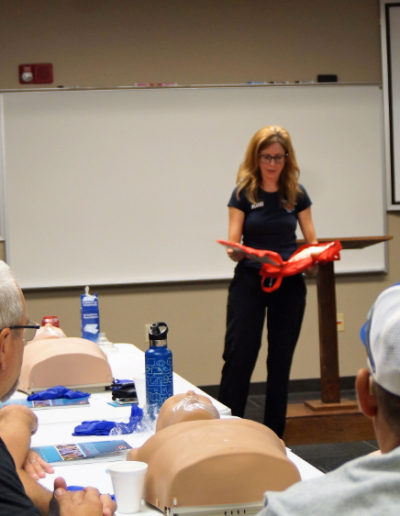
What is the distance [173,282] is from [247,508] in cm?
386

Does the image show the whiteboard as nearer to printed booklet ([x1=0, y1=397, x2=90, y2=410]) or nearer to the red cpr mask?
the red cpr mask

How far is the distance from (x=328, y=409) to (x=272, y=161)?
1.46 meters

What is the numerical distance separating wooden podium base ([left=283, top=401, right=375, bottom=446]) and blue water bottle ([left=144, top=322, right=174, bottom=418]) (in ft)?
7.20

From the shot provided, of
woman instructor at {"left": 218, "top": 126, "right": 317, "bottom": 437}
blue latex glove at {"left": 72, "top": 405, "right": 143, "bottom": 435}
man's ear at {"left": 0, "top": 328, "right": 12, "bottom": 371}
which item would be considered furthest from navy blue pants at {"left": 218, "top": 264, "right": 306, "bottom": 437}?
man's ear at {"left": 0, "top": 328, "right": 12, "bottom": 371}

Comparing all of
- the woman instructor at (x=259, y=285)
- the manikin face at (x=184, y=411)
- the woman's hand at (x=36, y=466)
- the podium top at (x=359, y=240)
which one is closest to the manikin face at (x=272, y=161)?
the woman instructor at (x=259, y=285)

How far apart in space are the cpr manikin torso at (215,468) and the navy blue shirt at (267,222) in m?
2.21

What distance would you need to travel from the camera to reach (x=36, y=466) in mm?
1346

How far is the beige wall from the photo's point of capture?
15.8 ft

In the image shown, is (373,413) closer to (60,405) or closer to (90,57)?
(60,405)

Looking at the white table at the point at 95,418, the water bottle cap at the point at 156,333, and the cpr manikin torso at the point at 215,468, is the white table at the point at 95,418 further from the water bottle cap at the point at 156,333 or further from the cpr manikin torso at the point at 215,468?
the water bottle cap at the point at 156,333

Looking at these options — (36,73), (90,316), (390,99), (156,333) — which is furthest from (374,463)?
(390,99)

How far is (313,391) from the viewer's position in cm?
514

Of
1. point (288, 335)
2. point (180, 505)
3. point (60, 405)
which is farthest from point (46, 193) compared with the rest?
point (180, 505)

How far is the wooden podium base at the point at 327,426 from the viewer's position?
3809 millimetres
